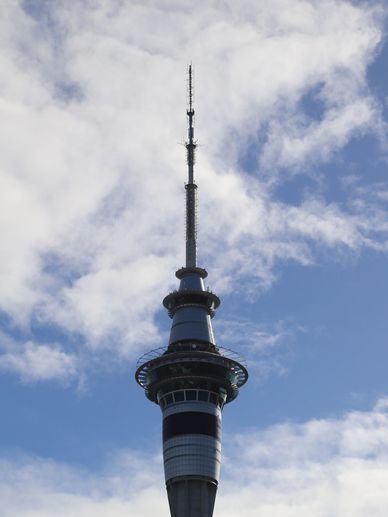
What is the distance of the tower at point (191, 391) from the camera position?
14712cm

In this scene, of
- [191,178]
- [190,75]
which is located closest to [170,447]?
[191,178]

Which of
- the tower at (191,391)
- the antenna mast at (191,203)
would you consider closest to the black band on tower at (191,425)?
the tower at (191,391)

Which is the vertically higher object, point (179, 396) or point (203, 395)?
point (203, 395)

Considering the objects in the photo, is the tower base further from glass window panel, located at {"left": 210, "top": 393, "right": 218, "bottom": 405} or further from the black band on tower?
glass window panel, located at {"left": 210, "top": 393, "right": 218, "bottom": 405}

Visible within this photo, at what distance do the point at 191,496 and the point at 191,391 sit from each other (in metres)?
19.0

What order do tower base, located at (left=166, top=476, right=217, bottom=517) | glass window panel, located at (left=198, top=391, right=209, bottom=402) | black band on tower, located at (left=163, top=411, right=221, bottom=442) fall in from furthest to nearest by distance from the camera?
glass window panel, located at (left=198, top=391, right=209, bottom=402) < black band on tower, located at (left=163, top=411, right=221, bottom=442) < tower base, located at (left=166, top=476, right=217, bottom=517)

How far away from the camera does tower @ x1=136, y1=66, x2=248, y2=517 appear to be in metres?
147

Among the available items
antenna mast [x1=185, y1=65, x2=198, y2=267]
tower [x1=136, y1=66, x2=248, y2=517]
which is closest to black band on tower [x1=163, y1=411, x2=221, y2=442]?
tower [x1=136, y1=66, x2=248, y2=517]

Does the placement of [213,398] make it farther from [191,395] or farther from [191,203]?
[191,203]

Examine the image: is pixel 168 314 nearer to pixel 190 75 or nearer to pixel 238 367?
pixel 238 367

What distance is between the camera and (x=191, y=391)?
15512cm

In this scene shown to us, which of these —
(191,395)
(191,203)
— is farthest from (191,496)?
(191,203)

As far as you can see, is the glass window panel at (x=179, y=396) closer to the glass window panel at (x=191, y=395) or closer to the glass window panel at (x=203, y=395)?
the glass window panel at (x=191, y=395)

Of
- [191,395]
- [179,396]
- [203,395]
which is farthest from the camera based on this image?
[179,396]
